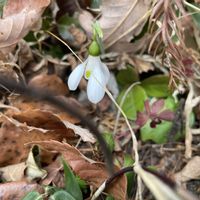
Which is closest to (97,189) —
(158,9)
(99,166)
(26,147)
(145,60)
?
(99,166)

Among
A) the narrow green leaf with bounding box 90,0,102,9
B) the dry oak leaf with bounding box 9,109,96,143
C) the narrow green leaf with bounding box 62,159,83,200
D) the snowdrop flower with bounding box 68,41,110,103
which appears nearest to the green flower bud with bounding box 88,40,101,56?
the snowdrop flower with bounding box 68,41,110,103

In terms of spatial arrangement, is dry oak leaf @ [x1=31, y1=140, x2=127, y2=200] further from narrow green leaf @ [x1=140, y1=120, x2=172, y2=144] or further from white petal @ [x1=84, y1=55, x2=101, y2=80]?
narrow green leaf @ [x1=140, y1=120, x2=172, y2=144]

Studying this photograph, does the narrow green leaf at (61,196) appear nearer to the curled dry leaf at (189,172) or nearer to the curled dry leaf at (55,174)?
the curled dry leaf at (55,174)

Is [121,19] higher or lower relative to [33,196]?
higher

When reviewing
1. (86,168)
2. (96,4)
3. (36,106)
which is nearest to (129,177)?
(86,168)

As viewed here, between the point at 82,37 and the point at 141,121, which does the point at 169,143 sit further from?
the point at 82,37

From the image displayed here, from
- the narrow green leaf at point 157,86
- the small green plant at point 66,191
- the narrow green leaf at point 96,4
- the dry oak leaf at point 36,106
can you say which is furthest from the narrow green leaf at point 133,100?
the small green plant at point 66,191

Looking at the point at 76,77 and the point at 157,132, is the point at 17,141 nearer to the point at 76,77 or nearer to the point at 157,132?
the point at 76,77
